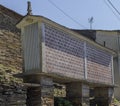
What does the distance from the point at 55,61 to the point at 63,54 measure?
0.57 metres

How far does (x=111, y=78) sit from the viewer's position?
14.4 meters

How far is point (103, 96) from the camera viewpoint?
14.0 meters

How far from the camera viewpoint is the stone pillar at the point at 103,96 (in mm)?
13880

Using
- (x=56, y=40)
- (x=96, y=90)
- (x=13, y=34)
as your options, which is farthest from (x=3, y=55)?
(x=56, y=40)

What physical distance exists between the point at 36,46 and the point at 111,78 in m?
5.58

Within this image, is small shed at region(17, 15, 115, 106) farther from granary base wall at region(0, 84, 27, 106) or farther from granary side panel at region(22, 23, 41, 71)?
granary base wall at region(0, 84, 27, 106)

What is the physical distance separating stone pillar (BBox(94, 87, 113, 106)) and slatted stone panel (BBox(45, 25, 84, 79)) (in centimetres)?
259

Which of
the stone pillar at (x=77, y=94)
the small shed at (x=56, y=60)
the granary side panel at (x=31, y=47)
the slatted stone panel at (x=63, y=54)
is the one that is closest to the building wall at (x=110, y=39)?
the small shed at (x=56, y=60)

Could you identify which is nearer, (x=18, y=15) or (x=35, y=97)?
(x=35, y=97)

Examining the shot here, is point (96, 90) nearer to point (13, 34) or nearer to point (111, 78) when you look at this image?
point (111, 78)

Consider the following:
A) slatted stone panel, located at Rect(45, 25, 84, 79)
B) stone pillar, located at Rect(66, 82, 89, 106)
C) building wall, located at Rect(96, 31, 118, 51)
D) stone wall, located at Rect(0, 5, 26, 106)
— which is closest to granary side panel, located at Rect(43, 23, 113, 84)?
slatted stone panel, located at Rect(45, 25, 84, 79)

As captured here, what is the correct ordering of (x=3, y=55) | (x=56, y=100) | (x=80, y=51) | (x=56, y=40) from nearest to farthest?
(x=56, y=40) < (x=56, y=100) < (x=80, y=51) < (x=3, y=55)

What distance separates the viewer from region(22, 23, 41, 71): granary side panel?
9.80m

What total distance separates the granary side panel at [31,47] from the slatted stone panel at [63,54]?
30 centimetres
